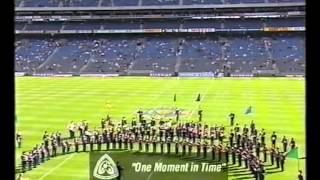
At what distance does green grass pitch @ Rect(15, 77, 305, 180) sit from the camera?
8969 millimetres

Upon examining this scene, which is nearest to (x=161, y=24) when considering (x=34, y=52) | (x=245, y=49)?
(x=245, y=49)

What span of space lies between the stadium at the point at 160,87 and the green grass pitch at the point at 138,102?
0.13 feet

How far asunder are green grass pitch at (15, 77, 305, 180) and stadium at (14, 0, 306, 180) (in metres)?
0.04

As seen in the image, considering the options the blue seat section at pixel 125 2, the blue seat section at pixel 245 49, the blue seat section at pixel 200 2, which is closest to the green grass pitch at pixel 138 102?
the blue seat section at pixel 245 49

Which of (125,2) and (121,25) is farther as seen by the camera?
(121,25)

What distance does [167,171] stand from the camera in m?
8.72

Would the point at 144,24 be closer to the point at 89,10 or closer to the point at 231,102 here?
the point at 89,10

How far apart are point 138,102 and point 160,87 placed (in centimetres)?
372

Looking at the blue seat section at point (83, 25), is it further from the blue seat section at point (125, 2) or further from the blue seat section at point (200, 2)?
the blue seat section at point (200, 2)

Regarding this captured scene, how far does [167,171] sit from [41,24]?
20.1 metres

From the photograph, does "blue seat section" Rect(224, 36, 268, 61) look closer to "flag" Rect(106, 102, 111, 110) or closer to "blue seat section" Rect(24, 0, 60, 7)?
"blue seat section" Rect(24, 0, 60, 7)

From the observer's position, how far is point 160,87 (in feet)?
62.3

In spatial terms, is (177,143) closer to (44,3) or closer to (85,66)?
(85,66)
